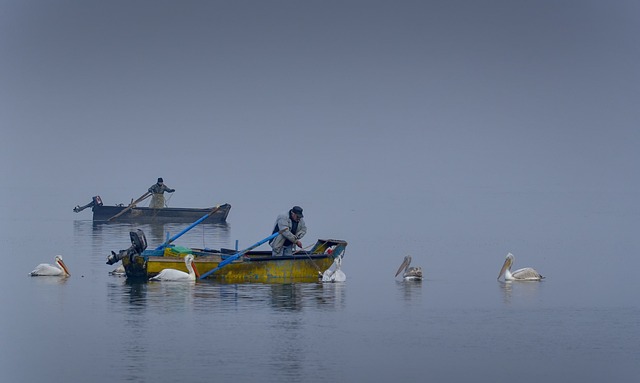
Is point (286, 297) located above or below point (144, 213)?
below

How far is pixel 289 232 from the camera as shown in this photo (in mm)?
35375

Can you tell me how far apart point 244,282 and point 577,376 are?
11105mm

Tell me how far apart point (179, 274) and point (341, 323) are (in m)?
5.61

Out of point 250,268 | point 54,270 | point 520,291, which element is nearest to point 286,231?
point 250,268

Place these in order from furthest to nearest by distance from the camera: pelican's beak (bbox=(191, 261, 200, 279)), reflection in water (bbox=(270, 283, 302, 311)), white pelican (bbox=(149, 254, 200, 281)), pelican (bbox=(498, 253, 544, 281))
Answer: pelican (bbox=(498, 253, 544, 281)) → pelican's beak (bbox=(191, 261, 200, 279)) → white pelican (bbox=(149, 254, 200, 281)) → reflection in water (bbox=(270, 283, 302, 311))

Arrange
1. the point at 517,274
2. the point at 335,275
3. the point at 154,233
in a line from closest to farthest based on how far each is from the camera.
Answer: the point at 335,275
the point at 517,274
the point at 154,233

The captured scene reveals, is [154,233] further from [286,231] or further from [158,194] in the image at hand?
[286,231]

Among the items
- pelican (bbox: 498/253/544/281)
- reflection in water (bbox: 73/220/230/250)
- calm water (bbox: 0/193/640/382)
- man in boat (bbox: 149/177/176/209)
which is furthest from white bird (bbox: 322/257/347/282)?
man in boat (bbox: 149/177/176/209)

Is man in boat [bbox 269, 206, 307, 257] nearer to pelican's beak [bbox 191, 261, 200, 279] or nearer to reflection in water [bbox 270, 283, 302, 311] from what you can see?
reflection in water [bbox 270, 283, 302, 311]

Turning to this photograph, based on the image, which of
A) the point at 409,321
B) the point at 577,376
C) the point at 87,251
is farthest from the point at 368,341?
the point at 87,251

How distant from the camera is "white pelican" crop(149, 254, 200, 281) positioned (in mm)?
34812

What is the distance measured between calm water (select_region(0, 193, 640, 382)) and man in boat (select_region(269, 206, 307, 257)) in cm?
110

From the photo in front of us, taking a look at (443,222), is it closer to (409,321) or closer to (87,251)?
(87,251)

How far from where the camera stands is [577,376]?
26.1 metres
